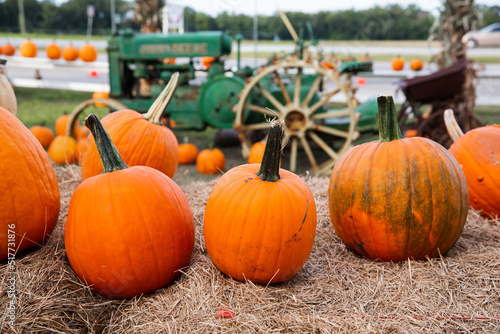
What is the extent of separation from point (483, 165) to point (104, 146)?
2.17 metres

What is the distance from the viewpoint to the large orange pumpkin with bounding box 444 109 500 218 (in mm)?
2459

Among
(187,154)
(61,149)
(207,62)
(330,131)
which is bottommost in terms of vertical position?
(187,154)

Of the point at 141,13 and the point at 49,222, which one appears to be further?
the point at 141,13

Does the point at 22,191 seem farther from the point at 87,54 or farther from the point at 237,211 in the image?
the point at 87,54

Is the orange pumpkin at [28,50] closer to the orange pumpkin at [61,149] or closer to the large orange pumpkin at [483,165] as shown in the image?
the orange pumpkin at [61,149]

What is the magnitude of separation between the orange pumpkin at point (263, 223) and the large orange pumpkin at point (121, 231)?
0.66ft

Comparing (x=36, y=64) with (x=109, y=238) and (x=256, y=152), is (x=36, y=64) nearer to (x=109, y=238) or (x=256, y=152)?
(x=256, y=152)

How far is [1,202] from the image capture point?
165 cm

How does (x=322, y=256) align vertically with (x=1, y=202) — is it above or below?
below

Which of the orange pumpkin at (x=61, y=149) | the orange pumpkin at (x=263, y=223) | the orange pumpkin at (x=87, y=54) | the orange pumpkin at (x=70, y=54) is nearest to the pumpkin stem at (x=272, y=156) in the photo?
the orange pumpkin at (x=263, y=223)

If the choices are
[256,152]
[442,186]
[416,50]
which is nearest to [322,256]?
[442,186]

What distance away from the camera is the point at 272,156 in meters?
1.74

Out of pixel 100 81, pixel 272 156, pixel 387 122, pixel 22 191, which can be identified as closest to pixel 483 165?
pixel 387 122

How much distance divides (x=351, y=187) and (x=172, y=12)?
638 centimetres
